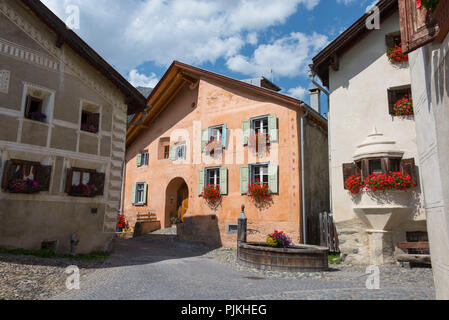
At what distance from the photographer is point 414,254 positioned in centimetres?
1021

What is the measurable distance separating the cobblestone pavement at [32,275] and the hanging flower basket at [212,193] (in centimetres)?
687

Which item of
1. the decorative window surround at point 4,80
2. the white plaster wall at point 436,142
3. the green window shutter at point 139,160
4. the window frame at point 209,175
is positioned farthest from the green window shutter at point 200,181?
the white plaster wall at point 436,142

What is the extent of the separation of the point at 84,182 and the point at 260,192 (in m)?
6.79

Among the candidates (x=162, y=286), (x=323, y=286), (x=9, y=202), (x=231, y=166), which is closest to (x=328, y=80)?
(x=231, y=166)

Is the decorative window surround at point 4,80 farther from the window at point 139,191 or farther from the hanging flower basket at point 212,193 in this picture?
the window at point 139,191

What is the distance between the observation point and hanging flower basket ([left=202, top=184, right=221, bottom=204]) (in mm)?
16062

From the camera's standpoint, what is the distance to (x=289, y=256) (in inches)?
381

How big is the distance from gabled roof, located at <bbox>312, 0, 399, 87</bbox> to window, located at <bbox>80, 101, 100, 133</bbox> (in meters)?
8.29

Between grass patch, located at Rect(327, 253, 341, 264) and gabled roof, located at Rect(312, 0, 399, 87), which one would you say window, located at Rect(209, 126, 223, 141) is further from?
grass patch, located at Rect(327, 253, 341, 264)

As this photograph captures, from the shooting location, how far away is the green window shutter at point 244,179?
1527 cm
